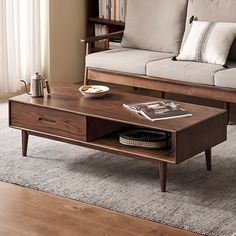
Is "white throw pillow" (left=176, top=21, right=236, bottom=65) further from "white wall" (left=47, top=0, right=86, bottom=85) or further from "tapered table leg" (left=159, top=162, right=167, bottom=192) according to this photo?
"tapered table leg" (left=159, top=162, right=167, bottom=192)

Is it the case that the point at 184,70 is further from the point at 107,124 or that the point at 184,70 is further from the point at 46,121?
the point at 46,121

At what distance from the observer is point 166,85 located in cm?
512

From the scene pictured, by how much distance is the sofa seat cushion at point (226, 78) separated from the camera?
4750mm

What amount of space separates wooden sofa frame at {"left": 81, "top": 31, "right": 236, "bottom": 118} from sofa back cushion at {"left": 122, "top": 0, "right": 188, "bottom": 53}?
182 mm

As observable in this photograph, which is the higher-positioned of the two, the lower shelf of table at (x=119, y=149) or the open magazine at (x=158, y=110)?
the open magazine at (x=158, y=110)

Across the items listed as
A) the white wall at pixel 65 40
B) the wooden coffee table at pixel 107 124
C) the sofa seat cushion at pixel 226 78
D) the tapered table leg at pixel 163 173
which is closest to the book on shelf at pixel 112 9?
the white wall at pixel 65 40

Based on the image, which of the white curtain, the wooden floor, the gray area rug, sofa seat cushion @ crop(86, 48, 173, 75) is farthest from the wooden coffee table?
the white curtain

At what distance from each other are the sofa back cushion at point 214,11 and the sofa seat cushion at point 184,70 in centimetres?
39

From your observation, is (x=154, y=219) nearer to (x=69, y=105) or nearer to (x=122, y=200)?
(x=122, y=200)

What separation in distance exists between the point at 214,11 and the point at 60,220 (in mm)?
2547

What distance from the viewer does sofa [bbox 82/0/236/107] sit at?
491 centimetres

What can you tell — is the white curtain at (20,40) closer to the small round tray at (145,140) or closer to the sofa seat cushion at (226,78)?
the sofa seat cushion at (226,78)

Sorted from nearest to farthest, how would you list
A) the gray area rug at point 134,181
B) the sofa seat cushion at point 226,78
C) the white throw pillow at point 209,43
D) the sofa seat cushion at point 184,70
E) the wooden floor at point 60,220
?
the wooden floor at point 60,220 → the gray area rug at point 134,181 → the sofa seat cushion at point 226,78 → the sofa seat cushion at point 184,70 → the white throw pillow at point 209,43

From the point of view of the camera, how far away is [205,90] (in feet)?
16.1
